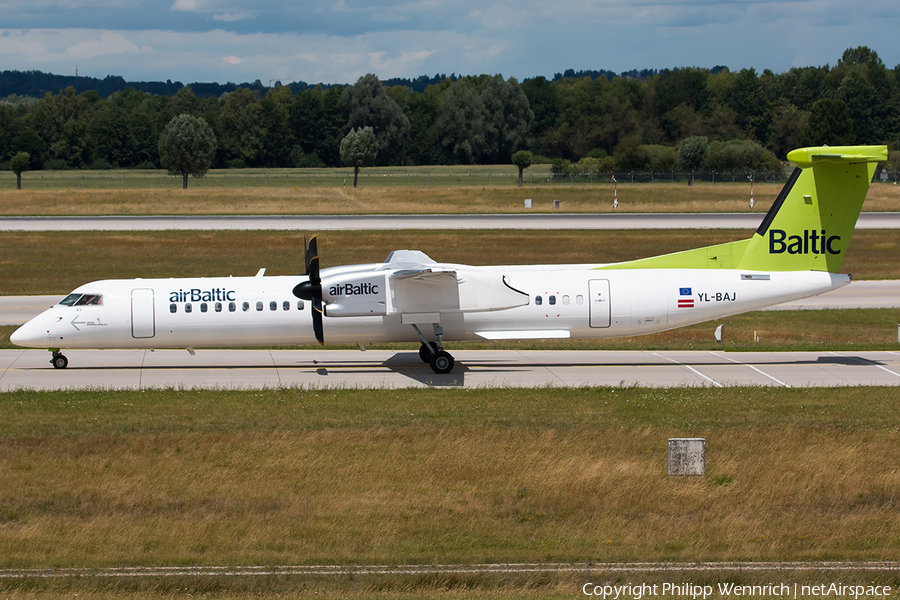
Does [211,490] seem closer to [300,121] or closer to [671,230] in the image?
Result: [671,230]

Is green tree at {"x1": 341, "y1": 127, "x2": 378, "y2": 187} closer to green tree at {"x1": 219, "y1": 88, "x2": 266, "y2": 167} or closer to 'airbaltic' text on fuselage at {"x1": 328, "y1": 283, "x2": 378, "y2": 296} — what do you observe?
green tree at {"x1": 219, "y1": 88, "x2": 266, "y2": 167}

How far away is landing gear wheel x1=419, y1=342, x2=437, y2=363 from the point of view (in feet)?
88.1

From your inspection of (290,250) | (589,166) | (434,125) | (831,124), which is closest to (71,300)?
(290,250)

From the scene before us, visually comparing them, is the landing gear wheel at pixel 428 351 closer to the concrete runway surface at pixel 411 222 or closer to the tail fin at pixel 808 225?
the tail fin at pixel 808 225

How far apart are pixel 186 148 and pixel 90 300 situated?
80057 millimetres

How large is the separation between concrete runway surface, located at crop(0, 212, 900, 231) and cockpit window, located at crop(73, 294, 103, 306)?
3951 centimetres

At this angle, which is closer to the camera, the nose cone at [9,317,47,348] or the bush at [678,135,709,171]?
the nose cone at [9,317,47,348]

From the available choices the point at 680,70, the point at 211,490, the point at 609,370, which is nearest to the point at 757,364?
the point at 609,370

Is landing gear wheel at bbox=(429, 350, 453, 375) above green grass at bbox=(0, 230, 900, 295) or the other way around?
the other way around

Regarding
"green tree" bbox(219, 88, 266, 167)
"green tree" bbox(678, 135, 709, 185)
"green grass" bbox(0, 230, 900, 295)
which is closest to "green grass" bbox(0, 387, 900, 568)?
"green grass" bbox(0, 230, 900, 295)

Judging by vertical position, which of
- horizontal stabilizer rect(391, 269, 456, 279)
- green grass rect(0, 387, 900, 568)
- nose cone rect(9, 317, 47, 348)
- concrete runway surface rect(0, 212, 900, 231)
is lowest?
green grass rect(0, 387, 900, 568)

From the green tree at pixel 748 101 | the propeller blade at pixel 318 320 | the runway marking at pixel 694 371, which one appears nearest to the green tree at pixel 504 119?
the green tree at pixel 748 101

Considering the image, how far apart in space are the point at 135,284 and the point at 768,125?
140 m

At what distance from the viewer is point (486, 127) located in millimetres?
150750
